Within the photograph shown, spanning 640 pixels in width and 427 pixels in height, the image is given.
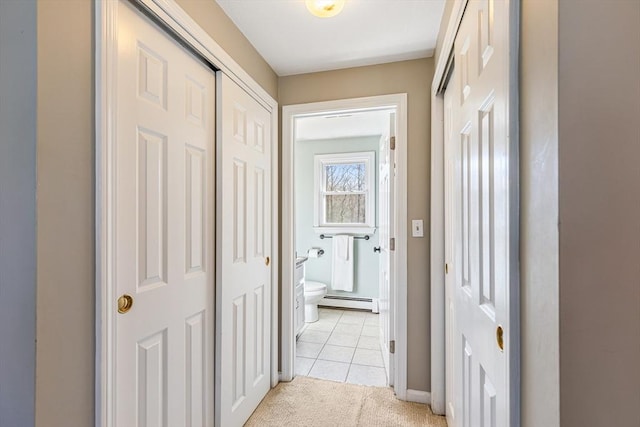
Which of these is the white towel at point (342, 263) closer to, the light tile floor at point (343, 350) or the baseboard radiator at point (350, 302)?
the baseboard radiator at point (350, 302)

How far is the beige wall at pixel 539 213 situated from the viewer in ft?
1.62

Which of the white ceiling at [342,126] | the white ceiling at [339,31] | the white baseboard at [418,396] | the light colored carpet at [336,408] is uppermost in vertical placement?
the white ceiling at [339,31]

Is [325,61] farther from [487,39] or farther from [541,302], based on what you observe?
[541,302]

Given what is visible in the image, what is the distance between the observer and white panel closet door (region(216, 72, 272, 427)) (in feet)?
4.94

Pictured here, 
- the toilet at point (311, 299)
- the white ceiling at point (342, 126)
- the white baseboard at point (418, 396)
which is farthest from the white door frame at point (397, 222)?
the toilet at point (311, 299)

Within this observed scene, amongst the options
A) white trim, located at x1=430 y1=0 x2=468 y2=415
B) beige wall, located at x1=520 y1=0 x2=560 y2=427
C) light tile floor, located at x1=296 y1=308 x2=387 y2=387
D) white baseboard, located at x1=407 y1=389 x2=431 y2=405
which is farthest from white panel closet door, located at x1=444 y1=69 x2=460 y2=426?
beige wall, located at x1=520 y1=0 x2=560 y2=427

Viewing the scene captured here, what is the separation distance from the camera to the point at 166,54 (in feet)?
3.80

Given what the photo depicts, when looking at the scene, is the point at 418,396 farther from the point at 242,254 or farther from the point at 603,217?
the point at 603,217

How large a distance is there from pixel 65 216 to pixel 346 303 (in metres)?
3.50

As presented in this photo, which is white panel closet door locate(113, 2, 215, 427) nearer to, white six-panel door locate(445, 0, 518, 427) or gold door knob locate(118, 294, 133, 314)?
gold door knob locate(118, 294, 133, 314)

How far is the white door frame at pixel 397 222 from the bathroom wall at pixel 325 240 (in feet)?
5.52

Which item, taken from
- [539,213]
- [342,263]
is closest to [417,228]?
[539,213]

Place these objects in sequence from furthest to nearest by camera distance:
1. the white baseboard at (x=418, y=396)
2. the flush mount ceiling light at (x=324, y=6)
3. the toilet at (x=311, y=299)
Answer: the toilet at (x=311, y=299) → the white baseboard at (x=418, y=396) → the flush mount ceiling light at (x=324, y=6)

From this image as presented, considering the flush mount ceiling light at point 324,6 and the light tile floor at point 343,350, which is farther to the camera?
the light tile floor at point 343,350
